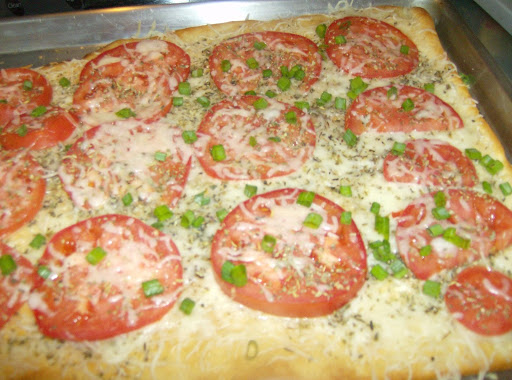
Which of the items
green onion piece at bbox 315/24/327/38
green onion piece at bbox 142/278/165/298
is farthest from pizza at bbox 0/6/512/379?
green onion piece at bbox 315/24/327/38

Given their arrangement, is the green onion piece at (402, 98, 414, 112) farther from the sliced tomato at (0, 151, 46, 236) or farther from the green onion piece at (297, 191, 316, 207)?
the sliced tomato at (0, 151, 46, 236)

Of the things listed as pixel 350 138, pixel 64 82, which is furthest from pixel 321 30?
pixel 64 82

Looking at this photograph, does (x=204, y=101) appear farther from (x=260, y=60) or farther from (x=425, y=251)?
(x=425, y=251)

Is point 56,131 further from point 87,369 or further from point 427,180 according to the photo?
point 427,180

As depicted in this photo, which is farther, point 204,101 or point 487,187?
point 204,101

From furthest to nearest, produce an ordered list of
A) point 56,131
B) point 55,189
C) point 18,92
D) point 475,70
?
point 475,70
point 18,92
point 56,131
point 55,189

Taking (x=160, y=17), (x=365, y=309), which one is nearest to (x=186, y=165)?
(x=365, y=309)

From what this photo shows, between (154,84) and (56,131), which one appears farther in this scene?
(154,84)
